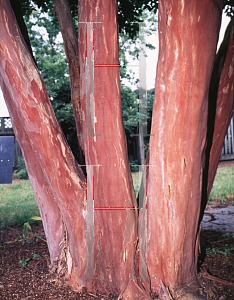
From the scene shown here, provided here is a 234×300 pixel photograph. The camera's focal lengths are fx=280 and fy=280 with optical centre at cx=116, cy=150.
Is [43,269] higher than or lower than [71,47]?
lower

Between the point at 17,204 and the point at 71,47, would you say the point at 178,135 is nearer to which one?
the point at 71,47

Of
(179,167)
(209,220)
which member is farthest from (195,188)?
(209,220)

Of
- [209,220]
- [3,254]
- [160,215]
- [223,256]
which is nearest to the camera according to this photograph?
[160,215]

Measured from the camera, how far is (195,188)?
2035 mm

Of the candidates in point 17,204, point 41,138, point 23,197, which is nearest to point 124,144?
point 41,138

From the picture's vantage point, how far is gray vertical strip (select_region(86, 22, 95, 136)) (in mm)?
1948

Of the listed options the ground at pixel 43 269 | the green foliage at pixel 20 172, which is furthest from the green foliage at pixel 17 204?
the ground at pixel 43 269

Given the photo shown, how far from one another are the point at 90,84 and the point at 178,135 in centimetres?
71

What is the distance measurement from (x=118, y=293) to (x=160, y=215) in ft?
2.45

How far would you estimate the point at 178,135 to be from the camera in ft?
6.19

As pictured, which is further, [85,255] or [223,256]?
[223,256]

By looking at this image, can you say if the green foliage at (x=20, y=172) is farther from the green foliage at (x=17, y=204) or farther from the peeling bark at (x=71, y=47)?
the peeling bark at (x=71, y=47)

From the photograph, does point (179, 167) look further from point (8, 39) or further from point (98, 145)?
point (8, 39)

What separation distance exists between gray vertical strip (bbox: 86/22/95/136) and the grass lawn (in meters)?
2.30
